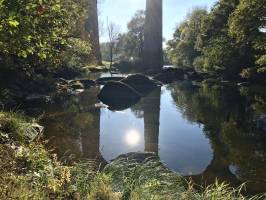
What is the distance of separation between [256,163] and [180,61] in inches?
2747

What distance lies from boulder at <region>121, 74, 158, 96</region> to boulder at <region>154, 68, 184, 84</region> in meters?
9.04

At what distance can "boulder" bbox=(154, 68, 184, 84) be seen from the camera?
53.3m

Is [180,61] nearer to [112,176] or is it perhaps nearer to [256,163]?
[256,163]

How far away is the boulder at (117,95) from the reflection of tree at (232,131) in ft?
11.5

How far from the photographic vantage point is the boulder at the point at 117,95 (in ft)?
100

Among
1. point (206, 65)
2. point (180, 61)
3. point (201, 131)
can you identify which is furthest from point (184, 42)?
point (201, 131)

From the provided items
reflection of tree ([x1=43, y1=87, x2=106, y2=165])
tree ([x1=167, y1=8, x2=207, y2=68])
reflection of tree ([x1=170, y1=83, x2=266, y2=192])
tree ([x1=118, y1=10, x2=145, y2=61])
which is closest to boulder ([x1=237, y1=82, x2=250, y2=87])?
reflection of tree ([x1=170, y1=83, x2=266, y2=192])

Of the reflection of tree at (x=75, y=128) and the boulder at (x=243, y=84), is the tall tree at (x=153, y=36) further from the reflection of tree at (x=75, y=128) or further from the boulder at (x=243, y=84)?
the reflection of tree at (x=75, y=128)

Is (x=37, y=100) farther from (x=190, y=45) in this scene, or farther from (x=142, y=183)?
(x=190, y=45)

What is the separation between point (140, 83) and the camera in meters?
41.8

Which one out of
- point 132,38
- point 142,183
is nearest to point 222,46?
point 142,183

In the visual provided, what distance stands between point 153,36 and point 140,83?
1288 inches

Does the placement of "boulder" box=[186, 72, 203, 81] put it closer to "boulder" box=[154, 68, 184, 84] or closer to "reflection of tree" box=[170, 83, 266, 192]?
"boulder" box=[154, 68, 184, 84]

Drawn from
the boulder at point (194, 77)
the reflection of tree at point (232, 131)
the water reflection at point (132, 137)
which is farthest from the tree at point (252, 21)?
the boulder at point (194, 77)
